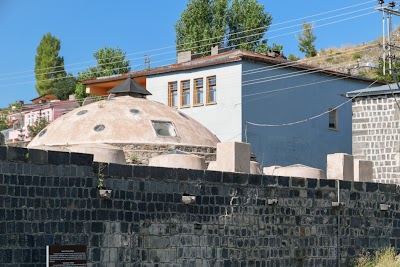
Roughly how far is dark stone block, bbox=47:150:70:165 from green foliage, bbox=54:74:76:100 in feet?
253

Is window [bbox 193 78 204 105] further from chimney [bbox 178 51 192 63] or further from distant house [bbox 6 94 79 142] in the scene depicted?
distant house [bbox 6 94 79 142]

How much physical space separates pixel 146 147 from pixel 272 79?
19.5 meters

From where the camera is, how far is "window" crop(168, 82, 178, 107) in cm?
5200

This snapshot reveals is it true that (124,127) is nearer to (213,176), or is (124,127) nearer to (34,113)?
(213,176)

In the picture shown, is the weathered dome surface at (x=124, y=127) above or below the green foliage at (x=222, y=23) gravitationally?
below

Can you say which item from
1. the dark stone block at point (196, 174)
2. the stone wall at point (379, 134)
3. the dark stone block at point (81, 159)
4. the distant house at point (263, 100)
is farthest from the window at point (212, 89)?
the dark stone block at point (81, 159)

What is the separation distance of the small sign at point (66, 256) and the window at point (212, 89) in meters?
29.4

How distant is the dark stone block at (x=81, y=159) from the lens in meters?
20.8

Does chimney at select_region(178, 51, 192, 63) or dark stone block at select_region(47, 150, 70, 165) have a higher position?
chimney at select_region(178, 51, 192, 63)

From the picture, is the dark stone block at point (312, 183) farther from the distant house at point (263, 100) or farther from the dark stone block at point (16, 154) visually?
the distant house at point (263, 100)

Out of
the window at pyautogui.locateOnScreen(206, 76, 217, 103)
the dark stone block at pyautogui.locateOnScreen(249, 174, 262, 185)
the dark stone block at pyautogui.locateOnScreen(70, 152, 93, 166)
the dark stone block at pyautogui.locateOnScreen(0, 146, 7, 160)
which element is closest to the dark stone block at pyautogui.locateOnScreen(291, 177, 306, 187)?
the dark stone block at pyautogui.locateOnScreen(249, 174, 262, 185)

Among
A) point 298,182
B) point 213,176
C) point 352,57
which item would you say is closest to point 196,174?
point 213,176

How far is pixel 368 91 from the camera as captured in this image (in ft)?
124

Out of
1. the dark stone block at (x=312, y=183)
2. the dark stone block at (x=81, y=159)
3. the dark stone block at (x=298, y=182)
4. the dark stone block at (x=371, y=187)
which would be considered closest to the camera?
the dark stone block at (x=81, y=159)
